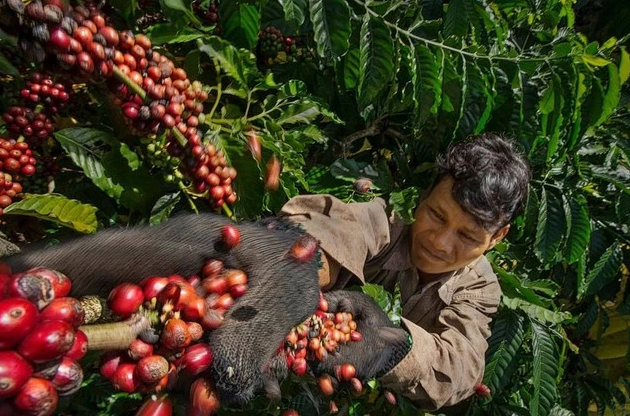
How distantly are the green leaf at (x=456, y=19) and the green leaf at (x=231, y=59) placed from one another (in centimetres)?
58

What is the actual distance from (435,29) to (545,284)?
1086 mm

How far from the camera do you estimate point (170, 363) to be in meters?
0.74

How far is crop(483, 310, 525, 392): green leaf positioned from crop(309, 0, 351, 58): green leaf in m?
1.19

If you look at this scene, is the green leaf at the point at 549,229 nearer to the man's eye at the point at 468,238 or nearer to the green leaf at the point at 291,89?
the man's eye at the point at 468,238

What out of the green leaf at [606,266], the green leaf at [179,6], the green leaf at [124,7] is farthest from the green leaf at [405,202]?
the green leaf at [606,266]

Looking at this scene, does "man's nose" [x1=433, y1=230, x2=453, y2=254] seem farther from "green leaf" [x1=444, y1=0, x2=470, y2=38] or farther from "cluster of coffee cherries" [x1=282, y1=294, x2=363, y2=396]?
"green leaf" [x1=444, y1=0, x2=470, y2=38]

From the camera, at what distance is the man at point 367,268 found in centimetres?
82

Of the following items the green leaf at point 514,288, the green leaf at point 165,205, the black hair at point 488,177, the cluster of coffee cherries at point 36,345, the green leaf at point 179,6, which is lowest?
the green leaf at point 514,288

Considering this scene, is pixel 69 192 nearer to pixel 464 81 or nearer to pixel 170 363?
pixel 170 363

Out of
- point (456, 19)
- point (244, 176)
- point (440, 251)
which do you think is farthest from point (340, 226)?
point (456, 19)

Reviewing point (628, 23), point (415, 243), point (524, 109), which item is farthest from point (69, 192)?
point (628, 23)

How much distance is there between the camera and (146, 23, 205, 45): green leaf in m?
1.16

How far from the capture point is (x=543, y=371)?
1905mm

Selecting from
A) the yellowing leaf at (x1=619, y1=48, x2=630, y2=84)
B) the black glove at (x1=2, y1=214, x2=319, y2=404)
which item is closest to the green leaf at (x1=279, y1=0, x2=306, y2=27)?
A: the black glove at (x1=2, y1=214, x2=319, y2=404)
